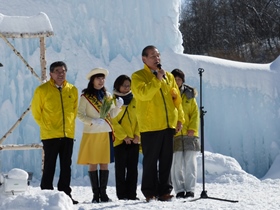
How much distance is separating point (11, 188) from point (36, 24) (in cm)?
448

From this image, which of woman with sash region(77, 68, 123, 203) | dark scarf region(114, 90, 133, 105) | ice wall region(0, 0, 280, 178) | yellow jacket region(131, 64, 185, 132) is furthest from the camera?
ice wall region(0, 0, 280, 178)

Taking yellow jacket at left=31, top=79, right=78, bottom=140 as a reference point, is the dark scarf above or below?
above

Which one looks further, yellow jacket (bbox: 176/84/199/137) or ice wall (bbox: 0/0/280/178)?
ice wall (bbox: 0/0/280/178)

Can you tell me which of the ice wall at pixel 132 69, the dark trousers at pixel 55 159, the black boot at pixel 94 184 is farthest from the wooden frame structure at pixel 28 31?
the dark trousers at pixel 55 159

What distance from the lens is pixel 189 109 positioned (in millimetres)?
7492

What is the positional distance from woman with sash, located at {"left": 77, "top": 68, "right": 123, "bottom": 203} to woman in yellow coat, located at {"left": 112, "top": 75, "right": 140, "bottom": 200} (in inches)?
4.7

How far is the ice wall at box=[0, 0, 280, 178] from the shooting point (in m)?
11.0

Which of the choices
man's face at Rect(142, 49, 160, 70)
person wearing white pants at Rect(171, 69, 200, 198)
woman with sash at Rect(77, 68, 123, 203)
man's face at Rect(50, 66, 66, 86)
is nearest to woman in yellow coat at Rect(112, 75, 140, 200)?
woman with sash at Rect(77, 68, 123, 203)

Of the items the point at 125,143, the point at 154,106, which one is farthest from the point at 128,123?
the point at 154,106

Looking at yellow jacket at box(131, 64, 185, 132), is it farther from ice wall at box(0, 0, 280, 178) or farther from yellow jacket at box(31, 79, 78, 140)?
ice wall at box(0, 0, 280, 178)

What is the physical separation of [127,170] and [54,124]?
984mm

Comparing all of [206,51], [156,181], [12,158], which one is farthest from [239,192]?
[206,51]

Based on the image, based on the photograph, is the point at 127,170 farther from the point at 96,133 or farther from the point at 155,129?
the point at 155,129

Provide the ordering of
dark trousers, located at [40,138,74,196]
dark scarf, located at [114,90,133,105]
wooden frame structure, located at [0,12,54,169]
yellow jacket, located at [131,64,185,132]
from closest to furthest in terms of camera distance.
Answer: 1. yellow jacket, located at [131,64,185,132]
2. dark trousers, located at [40,138,74,196]
3. dark scarf, located at [114,90,133,105]
4. wooden frame structure, located at [0,12,54,169]
